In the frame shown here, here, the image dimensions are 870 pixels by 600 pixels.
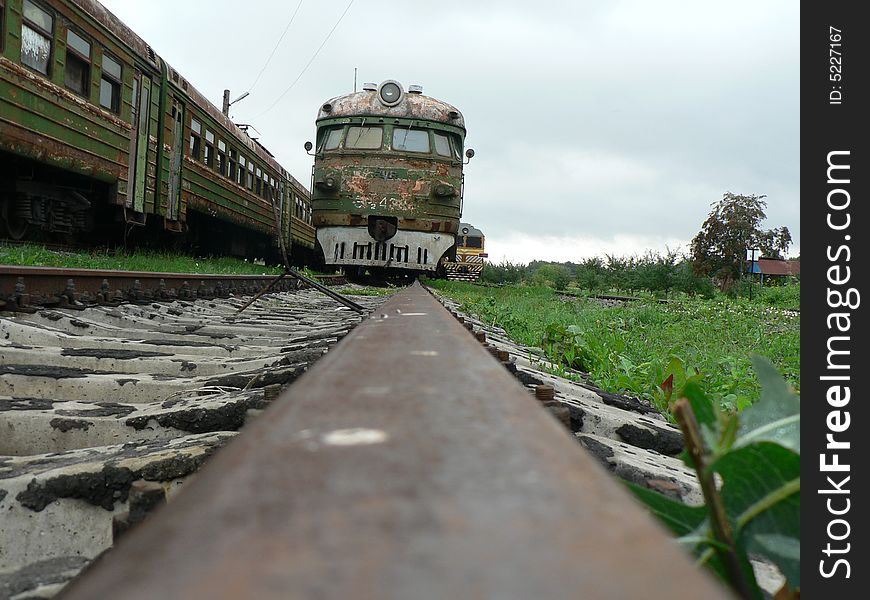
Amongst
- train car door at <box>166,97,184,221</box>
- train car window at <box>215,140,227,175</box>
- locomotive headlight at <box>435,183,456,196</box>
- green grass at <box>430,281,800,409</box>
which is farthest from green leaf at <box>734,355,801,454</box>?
train car window at <box>215,140,227,175</box>

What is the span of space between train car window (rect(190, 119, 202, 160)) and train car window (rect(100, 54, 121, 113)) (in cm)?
236

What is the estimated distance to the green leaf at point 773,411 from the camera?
55 centimetres

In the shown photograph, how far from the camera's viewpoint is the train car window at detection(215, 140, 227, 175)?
12.8 meters

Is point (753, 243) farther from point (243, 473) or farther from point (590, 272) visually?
point (243, 473)

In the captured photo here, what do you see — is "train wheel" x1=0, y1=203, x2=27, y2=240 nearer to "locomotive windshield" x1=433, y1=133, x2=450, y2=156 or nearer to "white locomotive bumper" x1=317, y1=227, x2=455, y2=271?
"white locomotive bumper" x1=317, y1=227, x2=455, y2=271

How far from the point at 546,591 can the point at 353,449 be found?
0.16 m

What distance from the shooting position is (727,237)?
31047mm

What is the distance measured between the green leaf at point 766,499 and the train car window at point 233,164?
13.7m

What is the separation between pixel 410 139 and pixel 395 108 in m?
0.60

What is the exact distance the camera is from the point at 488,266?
29031 mm

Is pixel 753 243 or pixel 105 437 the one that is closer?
→ pixel 105 437

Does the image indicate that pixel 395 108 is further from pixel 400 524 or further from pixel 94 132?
pixel 400 524
